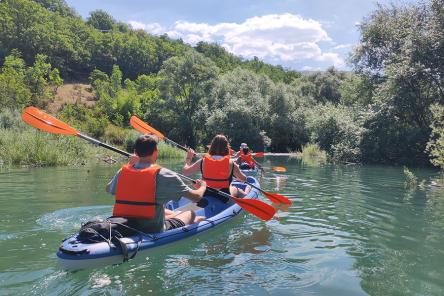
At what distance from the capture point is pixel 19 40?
53.3 m

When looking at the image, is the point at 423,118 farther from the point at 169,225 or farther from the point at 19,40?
the point at 19,40

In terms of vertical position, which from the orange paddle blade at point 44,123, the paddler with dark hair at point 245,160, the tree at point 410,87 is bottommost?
the paddler with dark hair at point 245,160

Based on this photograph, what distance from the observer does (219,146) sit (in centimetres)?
723

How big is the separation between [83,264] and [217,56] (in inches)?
2664

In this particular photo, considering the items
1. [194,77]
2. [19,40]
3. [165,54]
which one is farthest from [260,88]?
[19,40]

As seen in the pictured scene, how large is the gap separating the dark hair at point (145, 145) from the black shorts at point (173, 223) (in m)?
1.14

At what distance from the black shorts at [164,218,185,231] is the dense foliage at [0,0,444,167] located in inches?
354

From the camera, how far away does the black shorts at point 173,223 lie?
18.0 ft

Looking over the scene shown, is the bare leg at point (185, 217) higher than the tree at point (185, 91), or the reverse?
the tree at point (185, 91)

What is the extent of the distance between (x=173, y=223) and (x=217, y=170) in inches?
76.3

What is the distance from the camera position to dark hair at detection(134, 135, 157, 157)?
186 inches

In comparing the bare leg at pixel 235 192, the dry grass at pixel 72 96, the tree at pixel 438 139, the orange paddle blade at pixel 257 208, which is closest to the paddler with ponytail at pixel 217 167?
the bare leg at pixel 235 192

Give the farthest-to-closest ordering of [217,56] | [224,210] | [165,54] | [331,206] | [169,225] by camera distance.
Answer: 1. [217,56]
2. [165,54]
3. [331,206]
4. [224,210]
5. [169,225]

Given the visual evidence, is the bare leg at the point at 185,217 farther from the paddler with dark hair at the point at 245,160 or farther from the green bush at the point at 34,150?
the green bush at the point at 34,150
